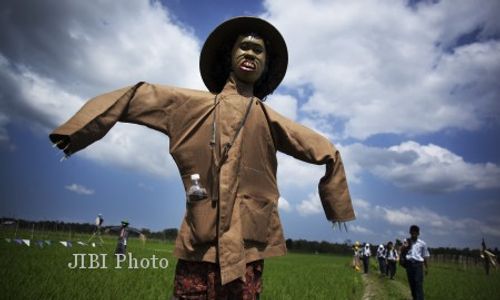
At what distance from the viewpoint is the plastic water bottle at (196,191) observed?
238 centimetres

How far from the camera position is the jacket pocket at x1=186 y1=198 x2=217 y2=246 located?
2346 millimetres

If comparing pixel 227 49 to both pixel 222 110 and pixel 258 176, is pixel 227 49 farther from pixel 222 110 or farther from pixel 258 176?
pixel 258 176

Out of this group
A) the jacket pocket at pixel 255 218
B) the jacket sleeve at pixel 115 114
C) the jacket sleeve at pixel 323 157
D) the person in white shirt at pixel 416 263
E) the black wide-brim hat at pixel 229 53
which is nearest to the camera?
the jacket sleeve at pixel 115 114

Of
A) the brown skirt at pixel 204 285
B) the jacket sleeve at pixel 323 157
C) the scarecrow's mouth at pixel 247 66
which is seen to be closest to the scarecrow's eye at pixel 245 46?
the scarecrow's mouth at pixel 247 66

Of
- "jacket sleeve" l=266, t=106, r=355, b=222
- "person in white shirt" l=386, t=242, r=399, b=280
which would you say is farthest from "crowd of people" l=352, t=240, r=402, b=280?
"jacket sleeve" l=266, t=106, r=355, b=222

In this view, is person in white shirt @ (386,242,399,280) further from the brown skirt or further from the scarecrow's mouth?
the brown skirt

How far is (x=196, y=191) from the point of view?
7.80 feet

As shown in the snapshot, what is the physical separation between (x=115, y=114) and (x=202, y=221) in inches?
36.4

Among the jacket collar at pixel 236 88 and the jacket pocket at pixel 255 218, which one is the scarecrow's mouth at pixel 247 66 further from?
the jacket pocket at pixel 255 218

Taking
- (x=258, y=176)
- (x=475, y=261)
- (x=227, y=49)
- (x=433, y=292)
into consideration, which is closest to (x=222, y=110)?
(x=258, y=176)

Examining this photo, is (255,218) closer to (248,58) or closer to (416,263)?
(248,58)

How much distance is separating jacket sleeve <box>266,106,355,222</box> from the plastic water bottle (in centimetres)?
77

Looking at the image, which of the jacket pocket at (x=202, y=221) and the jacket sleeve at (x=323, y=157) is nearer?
the jacket pocket at (x=202, y=221)

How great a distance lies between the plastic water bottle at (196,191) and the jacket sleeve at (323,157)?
2.52ft
